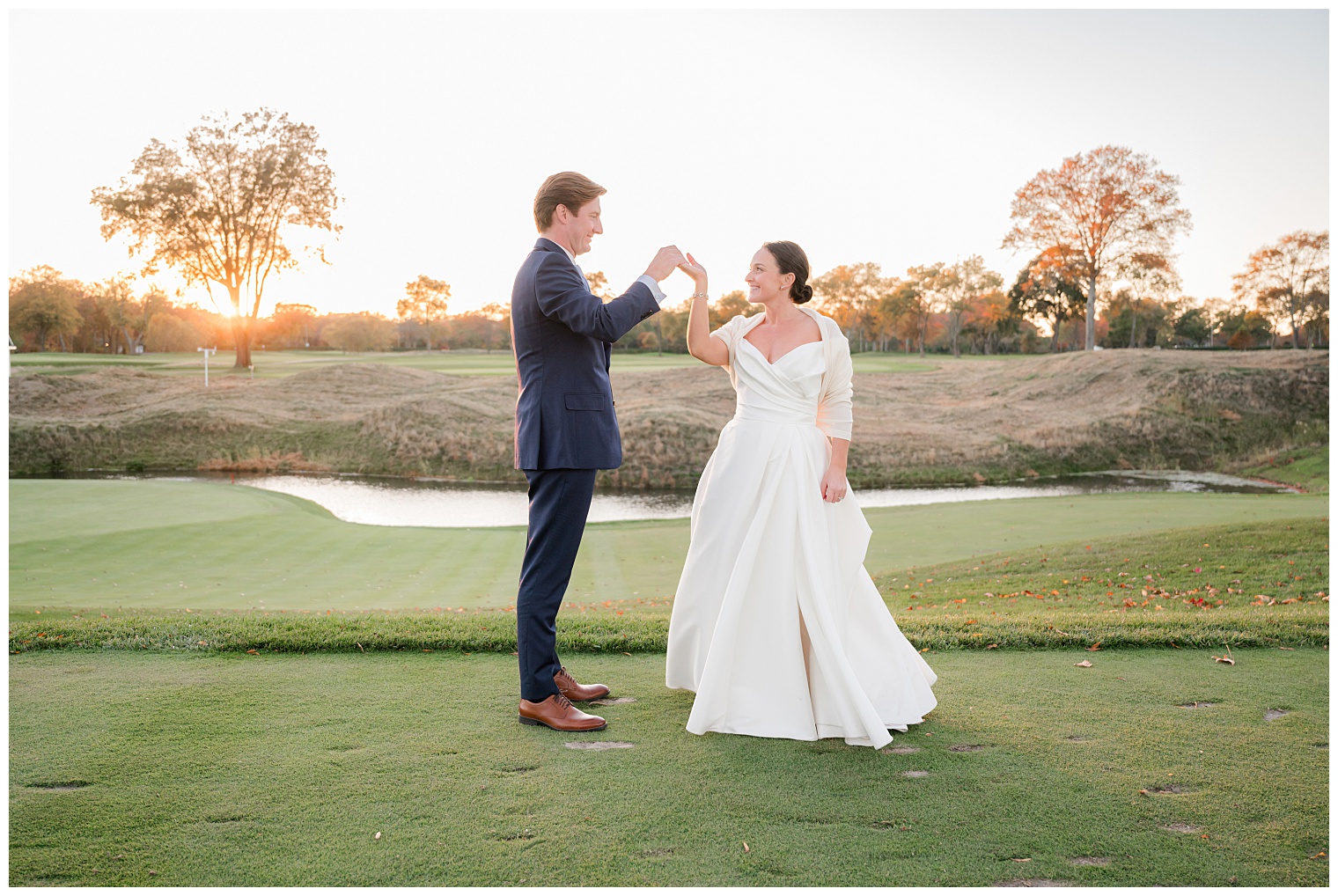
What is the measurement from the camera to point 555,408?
11.6 feet

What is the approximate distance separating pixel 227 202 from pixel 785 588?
30.2m

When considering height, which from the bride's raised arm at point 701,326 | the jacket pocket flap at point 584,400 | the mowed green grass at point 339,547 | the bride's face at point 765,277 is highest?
the bride's face at point 765,277

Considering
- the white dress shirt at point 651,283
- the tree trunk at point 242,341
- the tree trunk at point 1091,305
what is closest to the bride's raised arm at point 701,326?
the white dress shirt at point 651,283

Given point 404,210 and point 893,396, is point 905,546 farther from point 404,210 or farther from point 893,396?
point 404,210

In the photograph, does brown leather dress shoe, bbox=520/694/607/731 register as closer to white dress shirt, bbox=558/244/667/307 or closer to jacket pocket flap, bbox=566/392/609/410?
jacket pocket flap, bbox=566/392/609/410

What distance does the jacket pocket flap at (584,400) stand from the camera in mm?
3535

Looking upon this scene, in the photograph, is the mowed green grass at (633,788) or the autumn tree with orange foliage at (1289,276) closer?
the mowed green grass at (633,788)

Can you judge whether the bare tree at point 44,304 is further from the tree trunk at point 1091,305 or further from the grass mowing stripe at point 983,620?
the tree trunk at point 1091,305

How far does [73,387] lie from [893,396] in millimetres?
27074

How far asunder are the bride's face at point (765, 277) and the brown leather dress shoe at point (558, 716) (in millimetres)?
1897

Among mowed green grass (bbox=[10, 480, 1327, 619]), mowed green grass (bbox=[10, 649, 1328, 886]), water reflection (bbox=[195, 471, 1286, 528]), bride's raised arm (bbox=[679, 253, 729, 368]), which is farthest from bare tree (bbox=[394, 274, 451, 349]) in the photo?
bride's raised arm (bbox=[679, 253, 729, 368])

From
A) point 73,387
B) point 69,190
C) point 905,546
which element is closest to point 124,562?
point 905,546

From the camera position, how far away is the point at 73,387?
25922 mm

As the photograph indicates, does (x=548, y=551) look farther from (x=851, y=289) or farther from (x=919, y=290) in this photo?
→ (x=919, y=290)
